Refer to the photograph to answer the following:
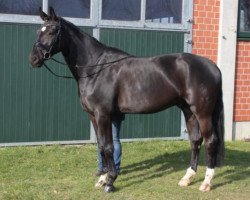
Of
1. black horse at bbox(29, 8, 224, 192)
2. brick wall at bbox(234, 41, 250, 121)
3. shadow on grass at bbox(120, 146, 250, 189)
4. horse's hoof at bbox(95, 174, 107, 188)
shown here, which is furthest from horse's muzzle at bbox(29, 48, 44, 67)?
brick wall at bbox(234, 41, 250, 121)

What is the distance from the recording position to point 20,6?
9.33 m

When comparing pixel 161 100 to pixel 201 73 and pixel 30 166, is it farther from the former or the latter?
pixel 30 166

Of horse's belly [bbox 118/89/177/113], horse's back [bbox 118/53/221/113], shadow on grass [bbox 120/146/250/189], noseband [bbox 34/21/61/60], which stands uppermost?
noseband [bbox 34/21/61/60]

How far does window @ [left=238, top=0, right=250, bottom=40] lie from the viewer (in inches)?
452

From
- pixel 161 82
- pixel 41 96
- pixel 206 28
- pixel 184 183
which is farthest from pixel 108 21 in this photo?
pixel 184 183

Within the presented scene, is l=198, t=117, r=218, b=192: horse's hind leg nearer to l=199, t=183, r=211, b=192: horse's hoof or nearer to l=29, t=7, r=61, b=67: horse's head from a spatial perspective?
l=199, t=183, r=211, b=192: horse's hoof

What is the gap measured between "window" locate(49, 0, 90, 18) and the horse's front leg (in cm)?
383

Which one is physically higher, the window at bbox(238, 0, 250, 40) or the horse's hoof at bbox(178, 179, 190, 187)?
the window at bbox(238, 0, 250, 40)

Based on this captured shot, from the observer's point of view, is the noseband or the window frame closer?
the noseband

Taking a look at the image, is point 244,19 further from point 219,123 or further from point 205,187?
point 205,187

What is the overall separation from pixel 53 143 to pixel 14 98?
A: 1.15m

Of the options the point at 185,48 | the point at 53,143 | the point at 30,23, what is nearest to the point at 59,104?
the point at 53,143

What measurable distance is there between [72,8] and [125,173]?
12.2ft

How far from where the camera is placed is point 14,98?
936 cm
